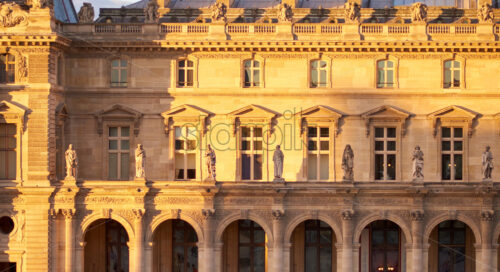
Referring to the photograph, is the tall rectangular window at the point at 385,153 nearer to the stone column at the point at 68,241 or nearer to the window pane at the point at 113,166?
the window pane at the point at 113,166

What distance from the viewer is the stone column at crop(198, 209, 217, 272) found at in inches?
2682

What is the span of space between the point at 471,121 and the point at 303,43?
10.8m

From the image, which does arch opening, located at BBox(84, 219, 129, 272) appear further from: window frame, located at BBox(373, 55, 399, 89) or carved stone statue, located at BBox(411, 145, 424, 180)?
carved stone statue, located at BBox(411, 145, 424, 180)

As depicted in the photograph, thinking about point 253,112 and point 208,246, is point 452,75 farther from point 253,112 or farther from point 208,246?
point 208,246

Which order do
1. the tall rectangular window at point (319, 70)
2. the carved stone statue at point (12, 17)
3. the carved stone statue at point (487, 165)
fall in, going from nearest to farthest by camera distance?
the carved stone statue at point (487, 165) → the carved stone statue at point (12, 17) → the tall rectangular window at point (319, 70)

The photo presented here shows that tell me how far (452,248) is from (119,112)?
21042 millimetres

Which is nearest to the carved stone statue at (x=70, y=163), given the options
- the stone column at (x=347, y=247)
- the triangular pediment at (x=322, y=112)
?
the triangular pediment at (x=322, y=112)

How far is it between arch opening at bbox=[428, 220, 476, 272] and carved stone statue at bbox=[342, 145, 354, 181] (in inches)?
284

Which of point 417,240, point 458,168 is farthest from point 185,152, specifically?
point 458,168

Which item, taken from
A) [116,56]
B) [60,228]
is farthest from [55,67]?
[60,228]

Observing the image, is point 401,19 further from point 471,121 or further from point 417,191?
point 417,191

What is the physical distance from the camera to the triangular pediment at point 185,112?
7200cm

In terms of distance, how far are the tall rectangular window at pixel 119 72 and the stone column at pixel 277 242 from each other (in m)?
12.4

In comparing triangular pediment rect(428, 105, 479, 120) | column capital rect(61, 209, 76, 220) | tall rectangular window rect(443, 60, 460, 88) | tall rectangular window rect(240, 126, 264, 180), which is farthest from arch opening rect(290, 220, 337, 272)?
column capital rect(61, 209, 76, 220)
